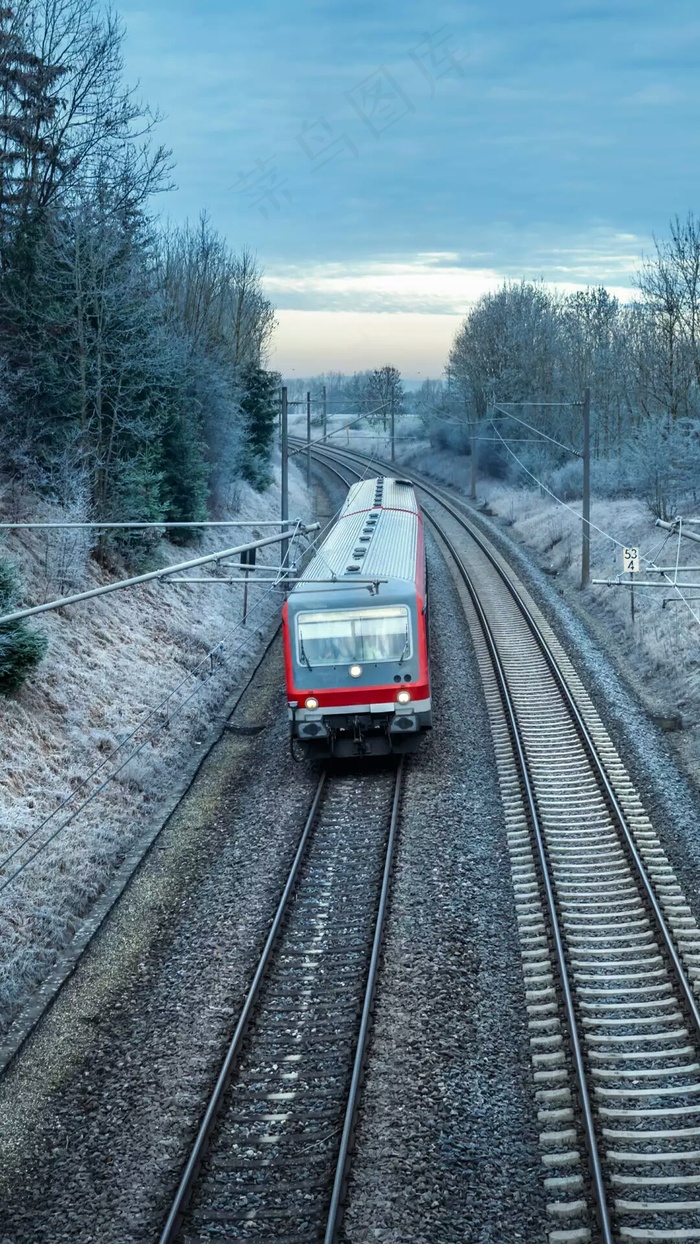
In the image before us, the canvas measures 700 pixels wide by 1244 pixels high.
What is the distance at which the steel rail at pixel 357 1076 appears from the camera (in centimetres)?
724

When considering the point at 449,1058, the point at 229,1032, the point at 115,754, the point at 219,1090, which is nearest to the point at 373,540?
the point at 115,754

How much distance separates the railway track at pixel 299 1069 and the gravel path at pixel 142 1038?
22 centimetres

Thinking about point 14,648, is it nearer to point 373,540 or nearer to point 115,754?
point 115,754

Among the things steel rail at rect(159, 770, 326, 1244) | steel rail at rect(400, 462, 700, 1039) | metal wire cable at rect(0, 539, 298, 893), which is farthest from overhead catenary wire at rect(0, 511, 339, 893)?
steel rail at rect(400, 462, 700, 1039)

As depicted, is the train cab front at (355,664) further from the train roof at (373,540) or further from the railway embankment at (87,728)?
the railway embankment at (87,728)

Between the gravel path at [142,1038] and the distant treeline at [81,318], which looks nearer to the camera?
the gravel path at [142,1038]

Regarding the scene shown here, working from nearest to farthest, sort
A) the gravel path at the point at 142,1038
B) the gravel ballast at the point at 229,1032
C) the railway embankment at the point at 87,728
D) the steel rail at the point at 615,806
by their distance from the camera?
the gravel ballast at the point at 229,1032 → the gravel path at the point at 142,1038 → the steel rail at the point at 615,806 → the railway embankment at the point at 87,728

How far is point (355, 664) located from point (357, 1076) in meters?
7.82

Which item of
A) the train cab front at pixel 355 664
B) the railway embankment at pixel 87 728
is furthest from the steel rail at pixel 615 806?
the railway embankment at pixel 87 728

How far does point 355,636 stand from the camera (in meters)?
15.9

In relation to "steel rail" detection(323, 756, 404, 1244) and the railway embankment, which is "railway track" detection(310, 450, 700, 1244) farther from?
the railway embankment

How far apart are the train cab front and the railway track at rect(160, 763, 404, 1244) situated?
7.95 ft

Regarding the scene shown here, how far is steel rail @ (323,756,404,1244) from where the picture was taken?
23.8ft

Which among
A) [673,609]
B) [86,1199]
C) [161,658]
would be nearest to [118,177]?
[161,658]
